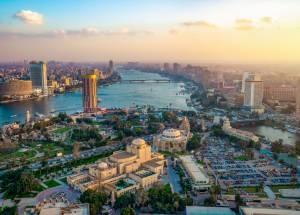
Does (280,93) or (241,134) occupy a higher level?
(280,93)

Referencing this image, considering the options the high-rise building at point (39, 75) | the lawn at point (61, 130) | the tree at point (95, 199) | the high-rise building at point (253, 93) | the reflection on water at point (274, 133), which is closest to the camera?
the tree at point (95, 199)

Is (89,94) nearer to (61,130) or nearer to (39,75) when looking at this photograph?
(61,130)

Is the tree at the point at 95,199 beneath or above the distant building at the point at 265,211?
beneath

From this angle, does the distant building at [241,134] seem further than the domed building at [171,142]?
Yes

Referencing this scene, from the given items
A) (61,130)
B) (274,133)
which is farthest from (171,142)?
(274,133)

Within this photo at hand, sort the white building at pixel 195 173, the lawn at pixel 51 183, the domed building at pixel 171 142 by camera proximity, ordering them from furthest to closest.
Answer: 1. the domed building at pixel 171 142
2. the lawn at pixel 51 183
3. the white building at pixel 195 173

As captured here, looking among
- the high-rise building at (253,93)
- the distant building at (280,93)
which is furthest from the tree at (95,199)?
the distant building at (280,93)

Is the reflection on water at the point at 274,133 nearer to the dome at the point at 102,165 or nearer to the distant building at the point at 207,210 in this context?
the distant building at the point at 207,210
